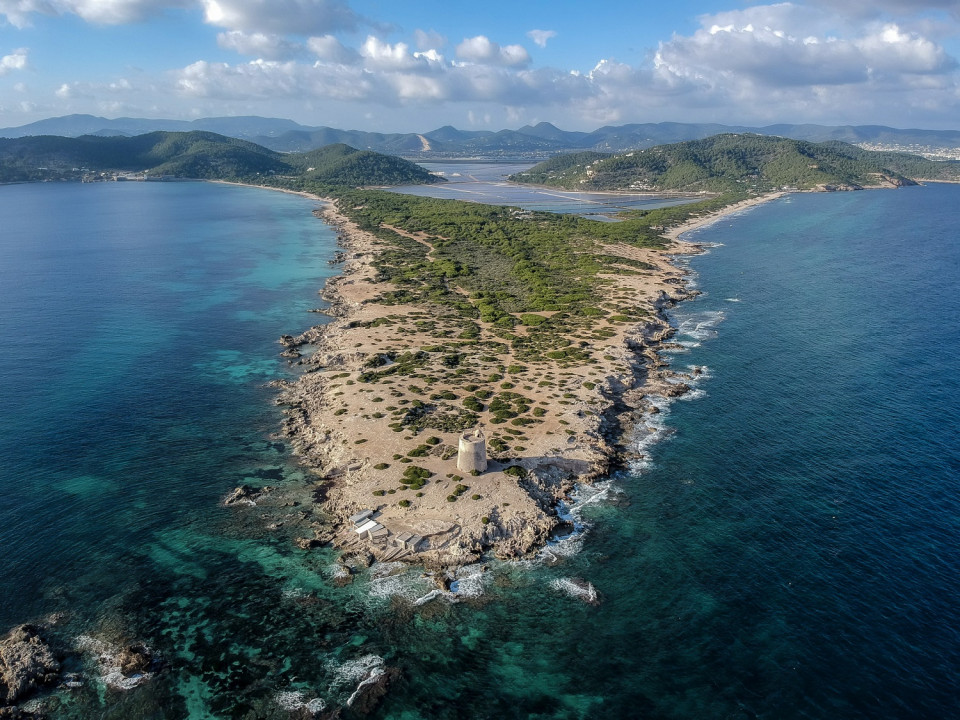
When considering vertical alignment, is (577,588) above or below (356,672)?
above

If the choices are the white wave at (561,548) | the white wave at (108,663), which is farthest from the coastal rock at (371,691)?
the white wave at (561,548)

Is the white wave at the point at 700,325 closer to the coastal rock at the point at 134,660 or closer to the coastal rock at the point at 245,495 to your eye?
the coastal rock at the point at 245,495

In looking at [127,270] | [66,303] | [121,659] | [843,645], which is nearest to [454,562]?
[121,659]

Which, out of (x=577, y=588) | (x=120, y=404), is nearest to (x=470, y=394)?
(x=577, y=588)

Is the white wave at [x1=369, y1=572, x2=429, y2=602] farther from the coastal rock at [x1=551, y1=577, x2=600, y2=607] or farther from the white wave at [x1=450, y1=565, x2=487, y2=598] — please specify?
the coastal rock at [x1=551, y1=577, x2=600, y2=607]

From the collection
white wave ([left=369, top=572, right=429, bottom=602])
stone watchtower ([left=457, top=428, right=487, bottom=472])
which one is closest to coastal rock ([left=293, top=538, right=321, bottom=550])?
white wave ([left=369, top=572, right=429, bottom=602])

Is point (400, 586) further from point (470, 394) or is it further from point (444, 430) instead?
point (470, 394)
